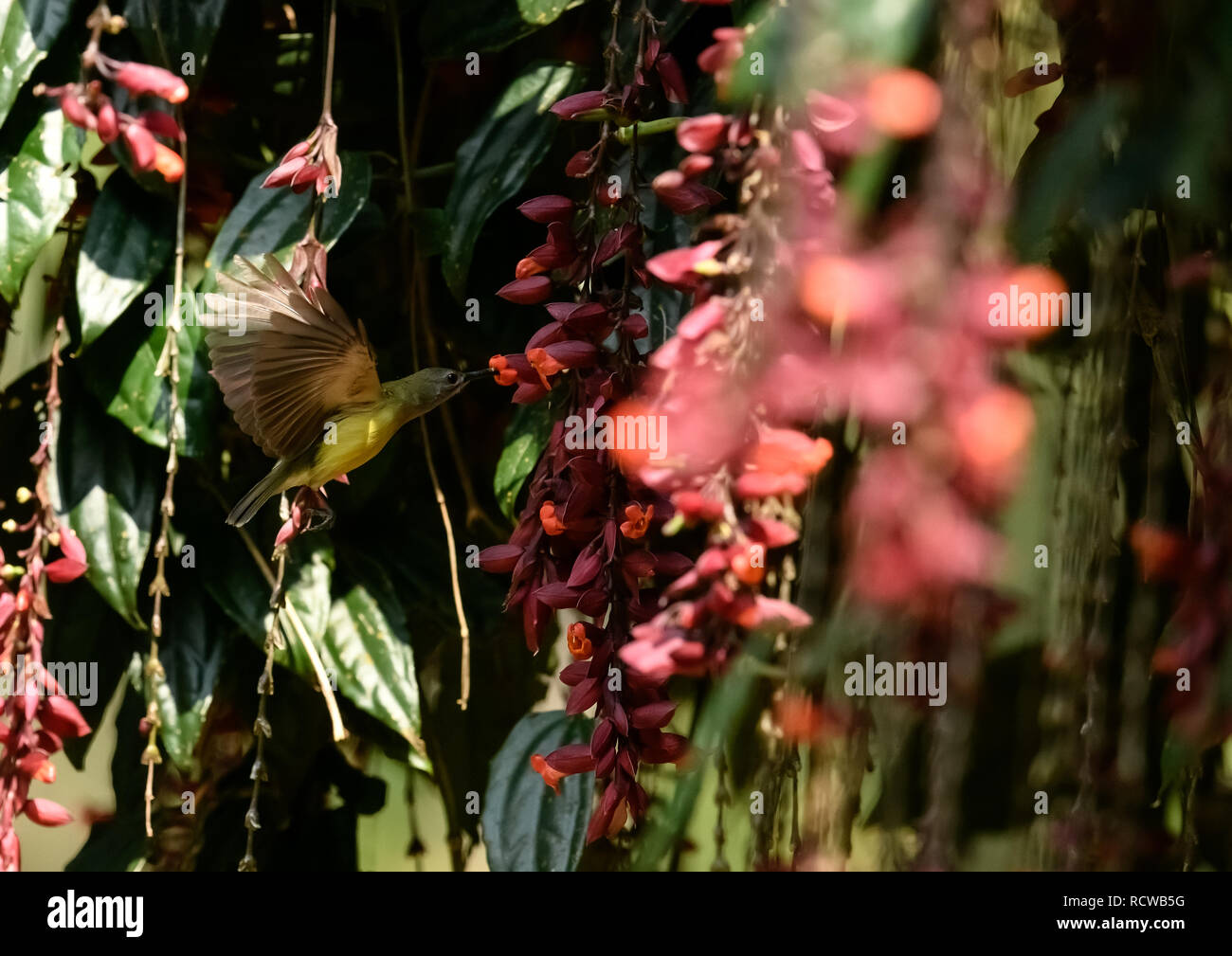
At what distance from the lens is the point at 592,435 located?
2.29 feet

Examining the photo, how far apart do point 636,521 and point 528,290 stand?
21 cm

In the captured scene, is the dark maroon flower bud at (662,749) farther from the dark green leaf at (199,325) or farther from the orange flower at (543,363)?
the dark green leaf at (199,325)

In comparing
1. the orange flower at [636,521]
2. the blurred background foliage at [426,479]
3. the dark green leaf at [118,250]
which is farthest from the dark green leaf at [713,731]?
the dark green leaf at [118,250]

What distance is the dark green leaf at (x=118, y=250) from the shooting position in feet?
3.23

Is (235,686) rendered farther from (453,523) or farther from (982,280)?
(982,280)

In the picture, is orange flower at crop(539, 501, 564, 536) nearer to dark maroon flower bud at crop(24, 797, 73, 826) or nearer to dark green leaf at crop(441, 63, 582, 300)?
dark green leaf at crop(441, 63, 582, 300)

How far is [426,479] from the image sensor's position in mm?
1183

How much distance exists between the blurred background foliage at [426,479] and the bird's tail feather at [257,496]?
6 cm

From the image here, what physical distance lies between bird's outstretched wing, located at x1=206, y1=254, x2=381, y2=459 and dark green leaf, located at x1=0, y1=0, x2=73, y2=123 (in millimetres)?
268

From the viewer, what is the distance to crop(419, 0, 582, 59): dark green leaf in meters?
0.89

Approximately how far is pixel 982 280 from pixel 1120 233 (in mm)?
194

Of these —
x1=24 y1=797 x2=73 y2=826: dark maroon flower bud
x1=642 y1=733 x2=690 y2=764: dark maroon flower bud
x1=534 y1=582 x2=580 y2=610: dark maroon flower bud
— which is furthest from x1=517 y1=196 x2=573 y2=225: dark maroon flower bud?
x1=24 y1=797 x2=73 y2=826: dark maroon flower bud

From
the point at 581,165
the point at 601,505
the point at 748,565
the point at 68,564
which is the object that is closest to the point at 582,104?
the point at 581,165
